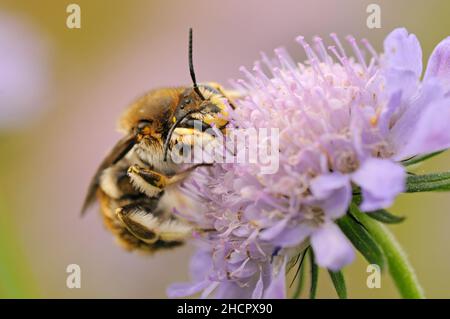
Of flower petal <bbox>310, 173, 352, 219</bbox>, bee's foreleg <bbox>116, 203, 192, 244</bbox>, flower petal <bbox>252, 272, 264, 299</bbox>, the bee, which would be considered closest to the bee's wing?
the bee

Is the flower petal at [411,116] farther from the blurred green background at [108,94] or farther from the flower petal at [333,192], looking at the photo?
the blurred green background at [108,94]

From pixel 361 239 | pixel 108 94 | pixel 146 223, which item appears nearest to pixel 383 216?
pixel 361 239

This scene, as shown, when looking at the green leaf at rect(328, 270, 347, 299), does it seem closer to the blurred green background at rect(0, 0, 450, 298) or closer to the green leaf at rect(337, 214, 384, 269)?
the green leaf at rect(337, 214, 384, 269)

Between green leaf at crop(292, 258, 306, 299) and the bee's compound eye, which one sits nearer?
green leaf at crop(292, 258, 306, 299)

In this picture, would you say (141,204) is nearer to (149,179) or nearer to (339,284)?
(149,179)

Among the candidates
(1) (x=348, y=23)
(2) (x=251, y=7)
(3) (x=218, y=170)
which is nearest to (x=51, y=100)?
(2) (x=251, y=7)

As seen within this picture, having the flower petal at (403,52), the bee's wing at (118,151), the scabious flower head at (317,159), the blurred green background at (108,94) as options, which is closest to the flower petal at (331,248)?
the scabious flower head at (317,159)

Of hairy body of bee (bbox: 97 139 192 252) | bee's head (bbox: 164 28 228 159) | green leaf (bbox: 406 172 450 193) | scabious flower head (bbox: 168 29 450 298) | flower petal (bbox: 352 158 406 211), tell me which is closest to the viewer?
flower petal (bbox: 352 158 406 211)
